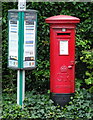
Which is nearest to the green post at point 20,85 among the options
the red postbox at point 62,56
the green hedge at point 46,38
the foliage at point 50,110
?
the foliage at point 50,110

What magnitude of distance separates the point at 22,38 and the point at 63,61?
33.3 inches

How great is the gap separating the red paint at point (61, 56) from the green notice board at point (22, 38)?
1.07 ft

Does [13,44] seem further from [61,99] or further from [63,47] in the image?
[61,99]

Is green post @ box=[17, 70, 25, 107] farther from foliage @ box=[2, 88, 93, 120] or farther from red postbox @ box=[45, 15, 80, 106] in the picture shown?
red postbox @ box=[45, 15, 80, 106]

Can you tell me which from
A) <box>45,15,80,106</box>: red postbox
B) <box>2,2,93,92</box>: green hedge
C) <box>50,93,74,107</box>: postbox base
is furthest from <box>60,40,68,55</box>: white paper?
<box>2,2,93,92</box>: green hedge

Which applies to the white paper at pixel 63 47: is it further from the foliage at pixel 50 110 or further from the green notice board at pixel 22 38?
the foliage at pixel 50 110

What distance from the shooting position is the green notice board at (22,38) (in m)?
6.71

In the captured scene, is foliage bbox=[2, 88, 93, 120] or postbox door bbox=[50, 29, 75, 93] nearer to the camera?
foliage bbox=[2, 88, 93, 120]

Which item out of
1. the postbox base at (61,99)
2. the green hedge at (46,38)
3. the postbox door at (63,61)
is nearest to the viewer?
the postbox door at (63,61)

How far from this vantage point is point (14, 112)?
22.4ft

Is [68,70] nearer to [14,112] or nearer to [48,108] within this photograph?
[48,108]

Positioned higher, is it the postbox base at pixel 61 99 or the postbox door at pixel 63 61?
the postbox door at pixel 63 61

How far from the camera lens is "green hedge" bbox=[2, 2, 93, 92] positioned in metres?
7.98

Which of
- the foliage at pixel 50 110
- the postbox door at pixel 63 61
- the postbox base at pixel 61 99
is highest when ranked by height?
the postbox door at pixel 63 61
